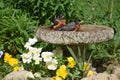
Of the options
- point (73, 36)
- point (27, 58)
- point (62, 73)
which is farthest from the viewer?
point (27, 58)

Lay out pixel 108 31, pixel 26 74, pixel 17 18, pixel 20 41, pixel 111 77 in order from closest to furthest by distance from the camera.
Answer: pixel 111 77, pixel 26 74, pixel 108 31, pixel 20 41, pixel 17 18

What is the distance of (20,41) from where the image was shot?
6.31 metres

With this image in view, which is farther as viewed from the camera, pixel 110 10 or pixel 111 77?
pixel 110 10

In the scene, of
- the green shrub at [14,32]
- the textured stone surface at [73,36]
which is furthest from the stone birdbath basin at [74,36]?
the green shrub at [14,32]

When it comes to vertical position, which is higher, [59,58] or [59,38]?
[59,38]

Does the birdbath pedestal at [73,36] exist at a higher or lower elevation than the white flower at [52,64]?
higher

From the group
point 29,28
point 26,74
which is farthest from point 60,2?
point 26,74

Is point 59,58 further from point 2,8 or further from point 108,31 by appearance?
point 2,8

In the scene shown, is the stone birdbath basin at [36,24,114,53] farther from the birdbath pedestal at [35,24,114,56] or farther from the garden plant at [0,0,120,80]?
the garden plant at [0,0,120,80]

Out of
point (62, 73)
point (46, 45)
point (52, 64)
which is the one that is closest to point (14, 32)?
point (46, 45)

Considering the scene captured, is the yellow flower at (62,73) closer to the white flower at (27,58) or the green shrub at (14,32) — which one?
the white flower at (27,58)

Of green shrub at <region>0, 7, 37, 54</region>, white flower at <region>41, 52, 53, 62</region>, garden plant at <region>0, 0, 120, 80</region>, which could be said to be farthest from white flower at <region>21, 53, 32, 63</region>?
green shrub at <region>0, 7, 37, 54</region>

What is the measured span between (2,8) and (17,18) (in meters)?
0.53

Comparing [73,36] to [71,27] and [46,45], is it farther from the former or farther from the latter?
[46,45]
